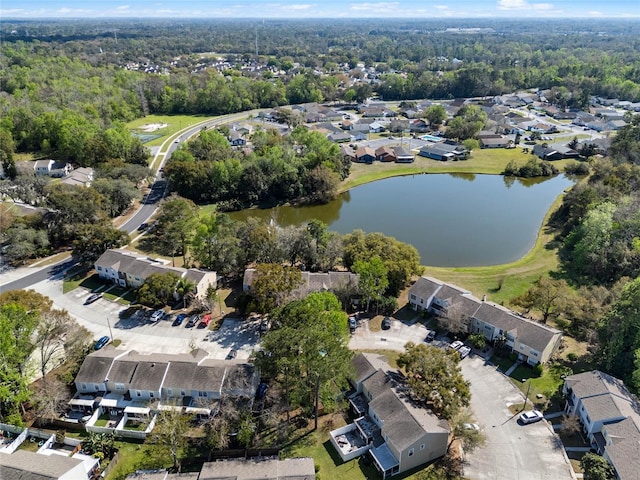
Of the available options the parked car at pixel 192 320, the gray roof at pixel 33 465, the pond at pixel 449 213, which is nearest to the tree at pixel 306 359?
the parked car at pixel 192 320

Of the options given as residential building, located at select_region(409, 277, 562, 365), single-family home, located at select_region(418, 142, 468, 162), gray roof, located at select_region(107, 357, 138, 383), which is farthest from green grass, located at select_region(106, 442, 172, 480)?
single-family home, located at select_region(418, 142, 468, 162)

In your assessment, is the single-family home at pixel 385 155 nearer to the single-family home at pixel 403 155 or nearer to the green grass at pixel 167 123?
the single-family home at pixel 403 155

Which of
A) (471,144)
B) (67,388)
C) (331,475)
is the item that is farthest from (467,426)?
(471,144)

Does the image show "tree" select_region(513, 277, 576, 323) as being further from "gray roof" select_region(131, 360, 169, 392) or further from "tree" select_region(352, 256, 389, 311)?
"gray roof" select_region(131, 360, 169, 392)

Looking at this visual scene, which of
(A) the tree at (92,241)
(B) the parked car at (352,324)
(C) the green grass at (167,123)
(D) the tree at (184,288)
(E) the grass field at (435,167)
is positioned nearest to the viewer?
(B) the parked car at (352,324)

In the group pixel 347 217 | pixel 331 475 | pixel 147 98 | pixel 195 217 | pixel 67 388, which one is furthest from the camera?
pixel 147 98

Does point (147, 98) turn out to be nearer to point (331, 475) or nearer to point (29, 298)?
point (29, 298)

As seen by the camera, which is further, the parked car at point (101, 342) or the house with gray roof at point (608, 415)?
the parked car at point (101, 342)
